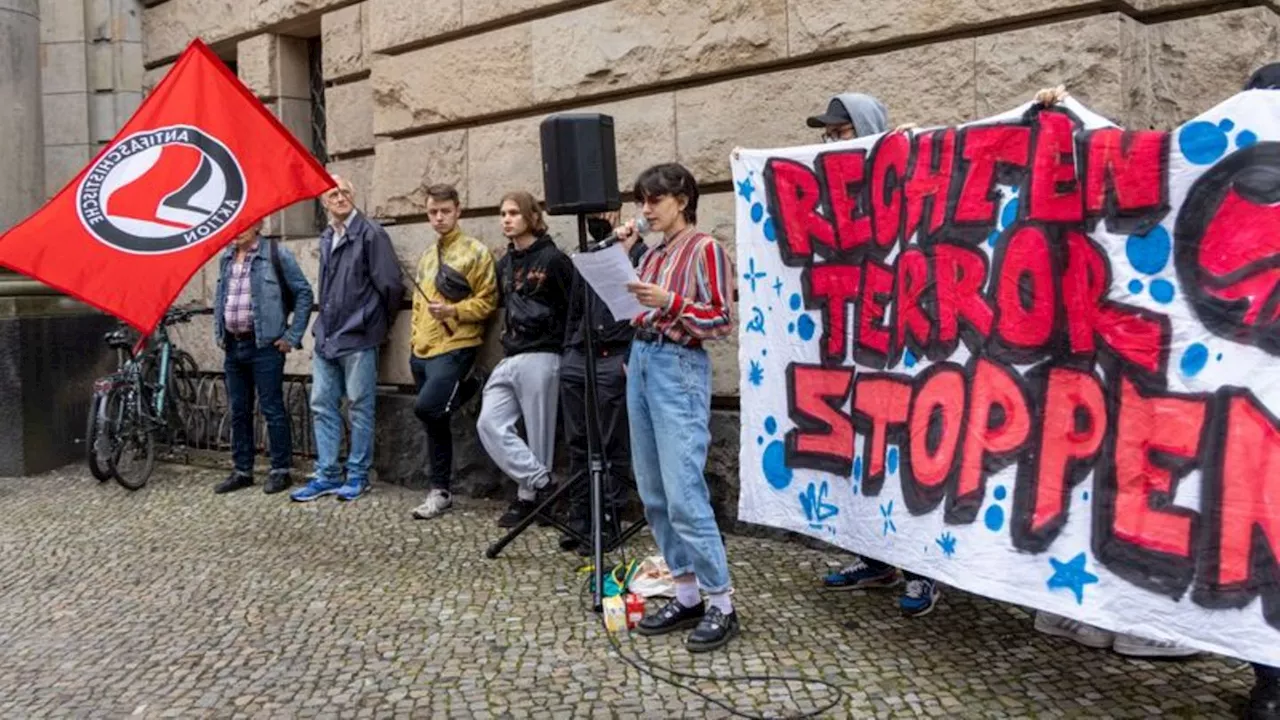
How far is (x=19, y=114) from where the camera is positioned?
365 inches

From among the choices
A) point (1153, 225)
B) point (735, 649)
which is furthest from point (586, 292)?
point (1153, 225)

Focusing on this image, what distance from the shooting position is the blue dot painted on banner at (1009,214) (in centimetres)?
395

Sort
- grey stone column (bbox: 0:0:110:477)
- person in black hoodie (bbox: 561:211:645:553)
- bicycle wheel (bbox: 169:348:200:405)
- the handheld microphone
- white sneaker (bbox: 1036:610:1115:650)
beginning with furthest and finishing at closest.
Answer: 1. bicycle wheel (bbox: 169:348:200:405)
2. grey stone column (bbox: 0:0:110:477)
3. person in black hoodie (bbox: 561:211:645:553)
4. the handheld microphone
5. white sneaker (bbox: 1036:610:1115:650)

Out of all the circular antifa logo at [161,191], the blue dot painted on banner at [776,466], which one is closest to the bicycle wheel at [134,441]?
the circular antifa logo at [161,191]

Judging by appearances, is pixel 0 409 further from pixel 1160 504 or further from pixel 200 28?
pixel 1160 504

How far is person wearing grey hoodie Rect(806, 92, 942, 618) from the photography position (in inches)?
181

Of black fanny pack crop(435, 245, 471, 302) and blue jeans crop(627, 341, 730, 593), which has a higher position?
black fanny pack crop(435, 245, 471, 302)

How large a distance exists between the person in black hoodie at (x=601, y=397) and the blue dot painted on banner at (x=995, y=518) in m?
2.23

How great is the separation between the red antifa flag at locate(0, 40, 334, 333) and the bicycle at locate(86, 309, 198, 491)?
2320 millimetres

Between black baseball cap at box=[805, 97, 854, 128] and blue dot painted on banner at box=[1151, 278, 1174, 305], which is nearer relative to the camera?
blue dot painted on banner at box=[1151, 278, 1174, 305]

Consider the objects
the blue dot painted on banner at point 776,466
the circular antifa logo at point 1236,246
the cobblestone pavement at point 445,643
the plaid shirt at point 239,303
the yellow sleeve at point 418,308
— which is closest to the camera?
the circular antifa logo at point 1236,246

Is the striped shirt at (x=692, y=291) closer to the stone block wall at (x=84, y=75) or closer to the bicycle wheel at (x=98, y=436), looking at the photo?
the bicycle wheel at (x=98, y=436)

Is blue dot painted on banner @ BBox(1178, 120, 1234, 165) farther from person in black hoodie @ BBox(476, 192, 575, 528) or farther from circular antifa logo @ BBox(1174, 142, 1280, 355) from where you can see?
person in black hoodie @ BBox(476, 192, 575, 528)

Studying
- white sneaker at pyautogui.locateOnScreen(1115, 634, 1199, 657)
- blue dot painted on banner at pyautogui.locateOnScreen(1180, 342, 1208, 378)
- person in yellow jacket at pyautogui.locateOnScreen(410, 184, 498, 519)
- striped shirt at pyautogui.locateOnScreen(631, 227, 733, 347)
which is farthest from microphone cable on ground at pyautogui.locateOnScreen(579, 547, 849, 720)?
person in yellow jacket at pyautogui.locateOnScreen(410, 184, 498, 519)
